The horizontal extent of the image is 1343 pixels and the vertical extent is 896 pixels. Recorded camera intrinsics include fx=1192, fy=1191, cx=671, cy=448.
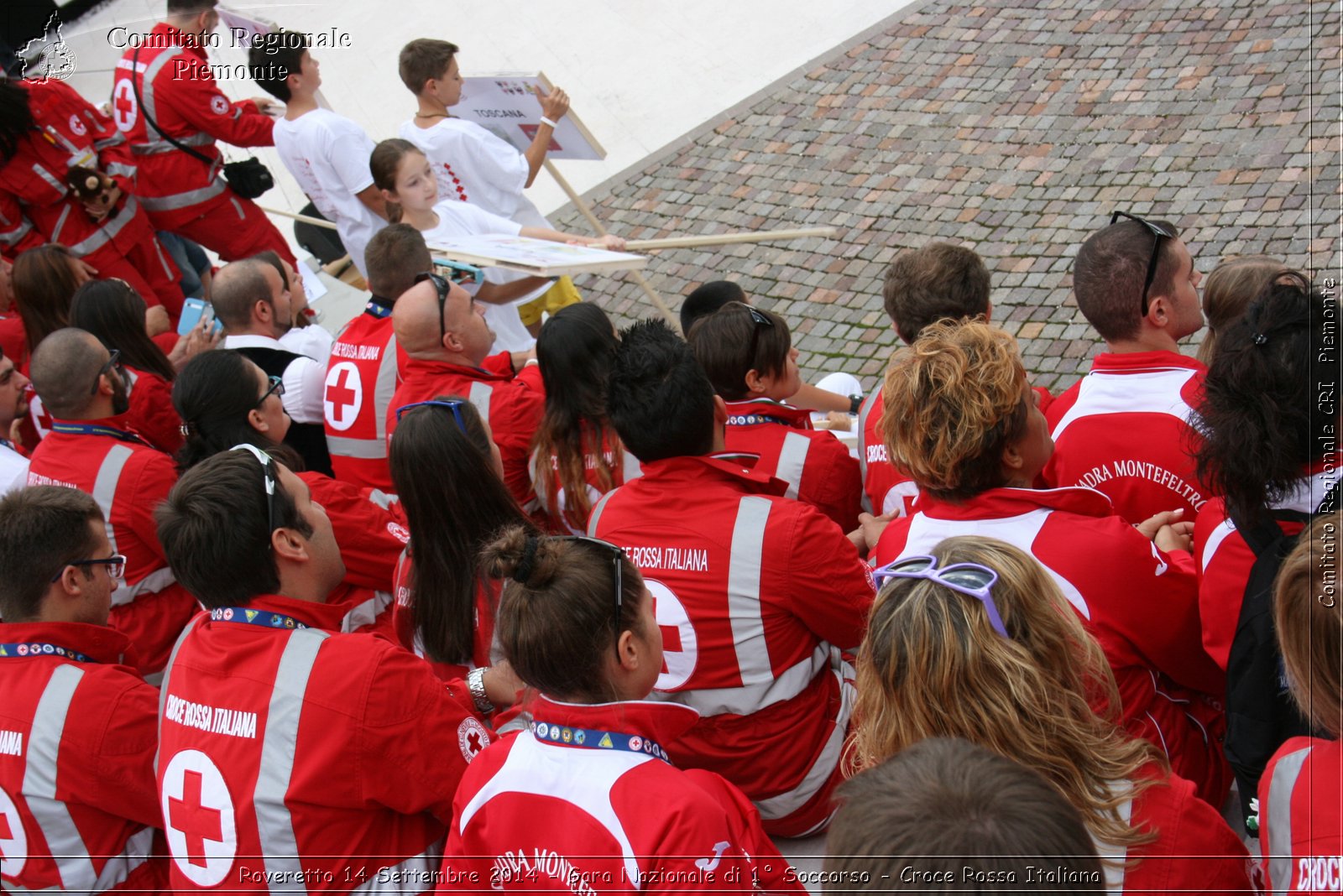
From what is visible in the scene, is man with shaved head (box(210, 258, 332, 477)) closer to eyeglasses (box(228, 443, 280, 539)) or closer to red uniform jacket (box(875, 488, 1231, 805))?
eyeglasses (box(228, 443, 280, 539))

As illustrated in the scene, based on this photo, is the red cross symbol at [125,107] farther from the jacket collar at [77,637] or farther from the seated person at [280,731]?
the seated person at [280,731]

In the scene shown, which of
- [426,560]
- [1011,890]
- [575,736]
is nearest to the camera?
[1011,890]

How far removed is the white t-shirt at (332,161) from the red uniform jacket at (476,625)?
351 centimetres

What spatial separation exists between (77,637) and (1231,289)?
11.0ft

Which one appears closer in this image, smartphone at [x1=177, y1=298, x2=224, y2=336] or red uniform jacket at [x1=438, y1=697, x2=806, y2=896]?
red uniform jacket at [x1=438, y1=697, x2=806, y2=896]

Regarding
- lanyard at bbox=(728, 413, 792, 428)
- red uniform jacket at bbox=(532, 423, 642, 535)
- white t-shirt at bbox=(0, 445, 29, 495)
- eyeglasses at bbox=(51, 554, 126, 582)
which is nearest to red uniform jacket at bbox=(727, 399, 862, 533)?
lanyard at bbox=(728, 413, 792, 428)

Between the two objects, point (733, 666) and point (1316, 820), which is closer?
point (1316, 820)

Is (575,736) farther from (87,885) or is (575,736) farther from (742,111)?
(742,111)

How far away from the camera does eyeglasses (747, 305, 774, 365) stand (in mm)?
3748

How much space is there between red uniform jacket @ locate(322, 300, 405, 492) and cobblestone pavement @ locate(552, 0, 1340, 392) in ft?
9.35

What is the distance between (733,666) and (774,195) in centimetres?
579

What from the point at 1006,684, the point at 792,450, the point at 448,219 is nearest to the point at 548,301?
the point at 448,219

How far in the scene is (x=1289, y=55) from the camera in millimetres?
7258

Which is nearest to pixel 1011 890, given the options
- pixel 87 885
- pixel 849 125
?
pixel 87 885
